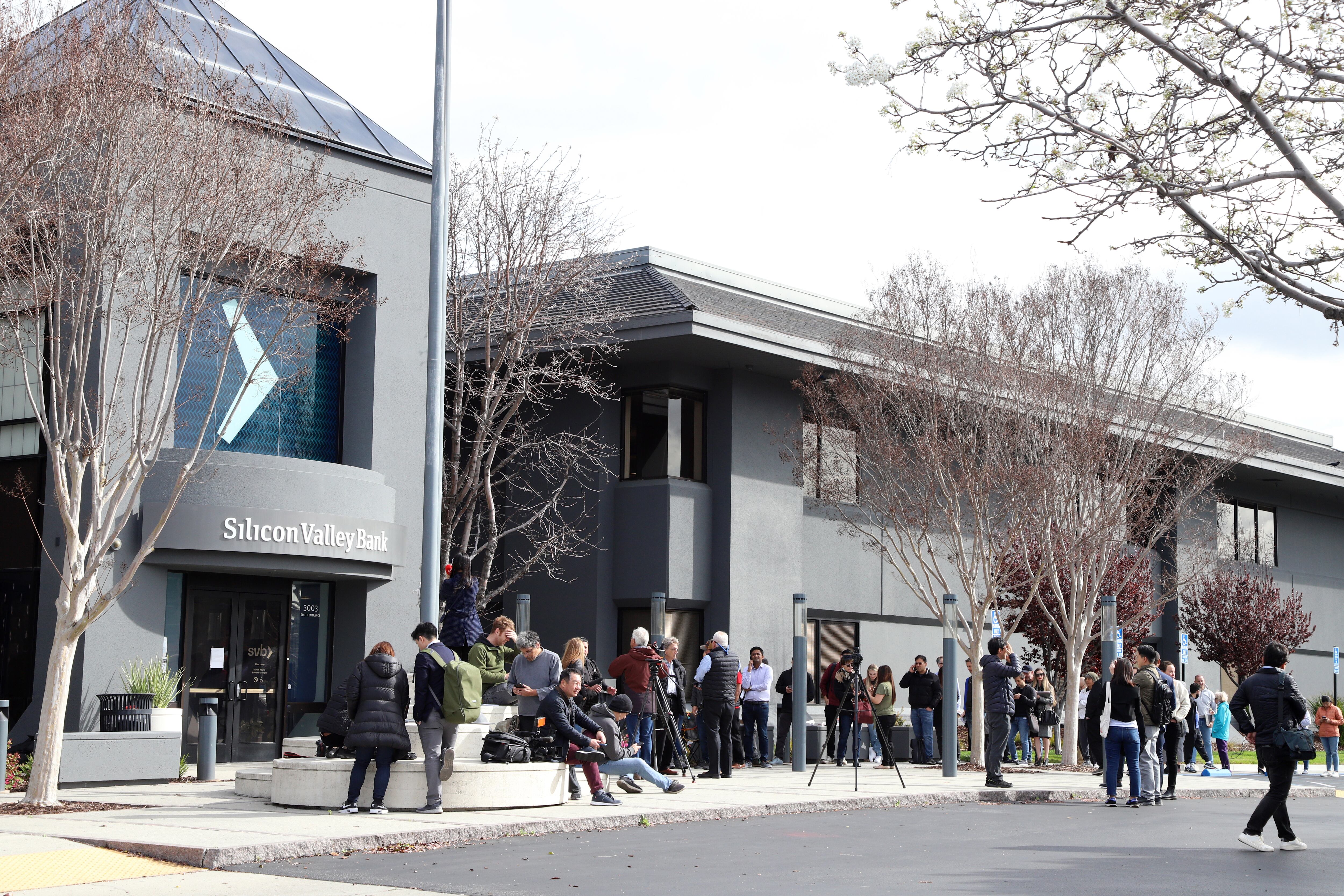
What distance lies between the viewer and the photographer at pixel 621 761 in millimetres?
14797

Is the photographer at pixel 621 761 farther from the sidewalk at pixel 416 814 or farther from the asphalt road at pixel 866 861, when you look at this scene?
the asphalt road at pixel 866 861

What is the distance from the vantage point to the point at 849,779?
18.9 metres

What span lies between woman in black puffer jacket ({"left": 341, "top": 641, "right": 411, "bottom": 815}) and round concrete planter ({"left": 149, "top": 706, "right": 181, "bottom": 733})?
5.43m

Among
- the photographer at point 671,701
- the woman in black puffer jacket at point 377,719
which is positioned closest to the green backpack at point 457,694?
the woman in black puffer jacket at point 377,719

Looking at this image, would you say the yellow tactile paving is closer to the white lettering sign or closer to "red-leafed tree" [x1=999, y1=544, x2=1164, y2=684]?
the white lettering sign

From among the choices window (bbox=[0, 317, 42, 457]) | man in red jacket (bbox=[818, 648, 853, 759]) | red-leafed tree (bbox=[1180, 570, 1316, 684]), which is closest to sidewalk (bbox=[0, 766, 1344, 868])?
man in red jacket (bbox=[818, 648, 853, 759])

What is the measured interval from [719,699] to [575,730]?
16.0 ft

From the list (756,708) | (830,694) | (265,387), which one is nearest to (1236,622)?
(830,694)

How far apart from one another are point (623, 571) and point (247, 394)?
29.3 ft

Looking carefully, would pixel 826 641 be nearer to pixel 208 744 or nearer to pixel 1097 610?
pixel 1097 610

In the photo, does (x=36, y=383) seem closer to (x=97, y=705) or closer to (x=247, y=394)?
(x=247, y=394)

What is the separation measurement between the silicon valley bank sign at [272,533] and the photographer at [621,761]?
5424 millimetres

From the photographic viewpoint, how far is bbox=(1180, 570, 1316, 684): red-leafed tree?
3512cm

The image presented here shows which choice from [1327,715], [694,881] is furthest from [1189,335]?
[694,881]
